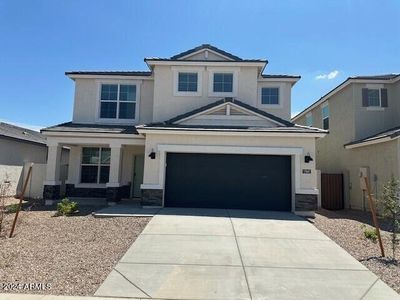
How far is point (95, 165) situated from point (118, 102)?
3.46m

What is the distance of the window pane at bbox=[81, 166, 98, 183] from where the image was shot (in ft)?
52.7

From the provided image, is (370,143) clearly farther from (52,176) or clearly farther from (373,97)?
(52,176)

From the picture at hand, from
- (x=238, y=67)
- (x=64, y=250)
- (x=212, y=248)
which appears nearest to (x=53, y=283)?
(x=64, y=250)

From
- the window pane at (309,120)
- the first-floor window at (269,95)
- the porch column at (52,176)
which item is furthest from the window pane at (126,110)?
the window pane at (309,120)

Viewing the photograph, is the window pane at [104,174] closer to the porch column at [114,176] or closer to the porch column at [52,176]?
the porch column at [114,176]

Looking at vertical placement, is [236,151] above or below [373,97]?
below

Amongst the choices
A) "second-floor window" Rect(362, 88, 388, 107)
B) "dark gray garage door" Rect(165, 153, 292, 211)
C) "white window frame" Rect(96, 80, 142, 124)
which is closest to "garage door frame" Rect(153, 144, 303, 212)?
"dark gray garage door" Rect(165, 153, 292, 211)

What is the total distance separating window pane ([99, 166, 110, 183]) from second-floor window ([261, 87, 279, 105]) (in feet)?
28.8

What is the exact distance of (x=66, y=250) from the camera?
7164 mm

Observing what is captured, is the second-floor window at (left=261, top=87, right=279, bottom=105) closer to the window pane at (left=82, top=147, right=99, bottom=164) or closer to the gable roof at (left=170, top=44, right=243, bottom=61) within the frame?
the gable roof at (left=170, top=44, right=243, bottom=61)

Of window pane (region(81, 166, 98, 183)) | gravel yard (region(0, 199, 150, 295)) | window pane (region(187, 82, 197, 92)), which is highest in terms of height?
window pane (region(187, 82, 197, 92))

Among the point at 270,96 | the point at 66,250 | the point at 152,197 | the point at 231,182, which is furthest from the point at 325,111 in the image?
the point at 66,250

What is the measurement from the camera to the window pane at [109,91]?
16.3 metres

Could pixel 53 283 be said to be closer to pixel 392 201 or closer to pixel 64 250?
pixel 64 250
